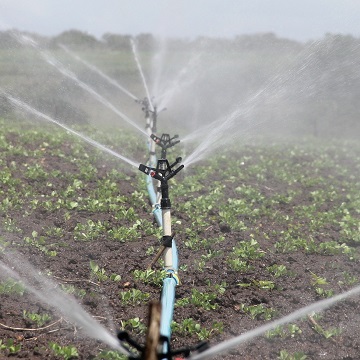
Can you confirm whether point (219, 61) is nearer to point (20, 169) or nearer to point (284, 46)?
point (284, 46)

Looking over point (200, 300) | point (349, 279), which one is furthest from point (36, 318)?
point (349, 279)

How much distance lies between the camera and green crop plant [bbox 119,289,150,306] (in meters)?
5.37

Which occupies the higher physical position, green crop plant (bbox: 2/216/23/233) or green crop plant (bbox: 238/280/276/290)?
green crop plant (bbox: 2/216/23/233)

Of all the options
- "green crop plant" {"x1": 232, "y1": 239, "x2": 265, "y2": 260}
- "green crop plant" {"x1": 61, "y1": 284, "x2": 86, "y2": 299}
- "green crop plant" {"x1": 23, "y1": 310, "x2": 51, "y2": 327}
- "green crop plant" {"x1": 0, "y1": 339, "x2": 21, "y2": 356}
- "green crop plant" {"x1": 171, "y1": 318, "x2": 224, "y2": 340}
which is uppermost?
Answer: "green crop plant" {"x1": 232, "y1": 239, "x2": 265, "y2": 260}

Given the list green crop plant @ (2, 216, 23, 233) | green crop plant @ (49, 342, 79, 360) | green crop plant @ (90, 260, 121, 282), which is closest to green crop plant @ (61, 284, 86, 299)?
green crop plant @ (90, 260, 121, 282)

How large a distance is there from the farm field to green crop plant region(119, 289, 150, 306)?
11 mm

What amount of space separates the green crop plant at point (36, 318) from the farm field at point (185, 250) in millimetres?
11

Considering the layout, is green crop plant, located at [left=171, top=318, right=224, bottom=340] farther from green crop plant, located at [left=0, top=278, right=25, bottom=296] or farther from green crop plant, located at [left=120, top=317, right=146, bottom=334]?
green crop plant, located at [left=0, top=278, right=25, bottom=296]

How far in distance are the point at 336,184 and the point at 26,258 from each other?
8.12 metres

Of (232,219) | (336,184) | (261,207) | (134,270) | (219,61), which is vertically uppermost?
(219,61)

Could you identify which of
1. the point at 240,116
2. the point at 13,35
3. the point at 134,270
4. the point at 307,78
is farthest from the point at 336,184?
the point at 13,35

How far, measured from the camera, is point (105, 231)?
23.6 feet

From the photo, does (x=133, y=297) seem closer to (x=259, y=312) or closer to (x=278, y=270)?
(x=259, y=312)

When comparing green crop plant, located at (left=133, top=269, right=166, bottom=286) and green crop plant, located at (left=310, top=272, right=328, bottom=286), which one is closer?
green crop plant, located at (left=133, top=269, right=166, bottom=286)
